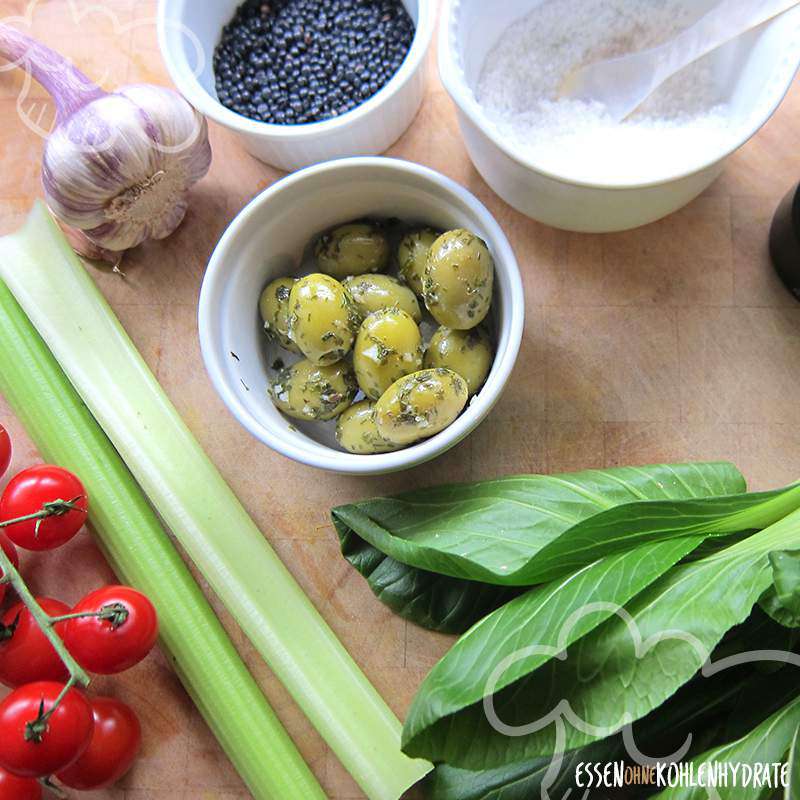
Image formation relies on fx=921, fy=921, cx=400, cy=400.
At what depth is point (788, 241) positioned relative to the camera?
3.24ft

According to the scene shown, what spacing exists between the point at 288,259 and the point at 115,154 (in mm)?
207

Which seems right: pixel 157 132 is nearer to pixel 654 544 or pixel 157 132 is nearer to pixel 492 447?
pixel 492 447

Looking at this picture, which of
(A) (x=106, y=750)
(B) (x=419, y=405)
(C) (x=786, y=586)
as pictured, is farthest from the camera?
(A) (x=106, y=750)

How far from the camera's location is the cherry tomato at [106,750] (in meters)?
0.94

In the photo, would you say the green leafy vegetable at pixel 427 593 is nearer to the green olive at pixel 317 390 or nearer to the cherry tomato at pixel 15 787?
the green olive at pixel 317 390

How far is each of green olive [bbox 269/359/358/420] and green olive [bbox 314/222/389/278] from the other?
114 mm

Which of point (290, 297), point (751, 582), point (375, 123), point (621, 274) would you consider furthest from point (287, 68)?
point (751, 582)

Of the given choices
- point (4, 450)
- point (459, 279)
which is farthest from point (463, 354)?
point (4, 450)

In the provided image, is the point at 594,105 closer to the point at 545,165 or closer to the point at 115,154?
the point at 545,165

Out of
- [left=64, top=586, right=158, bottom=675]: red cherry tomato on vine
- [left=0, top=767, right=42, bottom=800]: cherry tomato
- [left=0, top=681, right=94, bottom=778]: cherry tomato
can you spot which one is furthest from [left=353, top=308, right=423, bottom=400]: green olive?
[left=0, top=767, right=42, bottom=800]: cherry tomato

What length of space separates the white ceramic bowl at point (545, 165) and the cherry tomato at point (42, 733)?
2.26 ft

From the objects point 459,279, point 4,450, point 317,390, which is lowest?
point 4,450

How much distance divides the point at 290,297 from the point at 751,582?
50cm

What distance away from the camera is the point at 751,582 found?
30.6 inches
